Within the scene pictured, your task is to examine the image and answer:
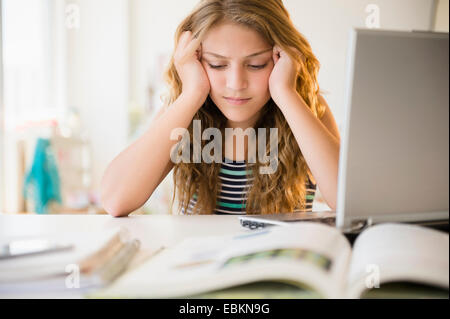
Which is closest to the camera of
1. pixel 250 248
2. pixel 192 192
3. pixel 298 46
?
pixel 250 248

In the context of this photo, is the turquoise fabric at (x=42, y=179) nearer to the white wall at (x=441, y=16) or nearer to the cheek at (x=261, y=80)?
the cheek at (x=261, y=80)

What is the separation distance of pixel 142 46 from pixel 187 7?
604 millimetres

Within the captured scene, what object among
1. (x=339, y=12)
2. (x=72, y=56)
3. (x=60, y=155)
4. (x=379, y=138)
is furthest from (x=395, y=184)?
(x=72, y=56)

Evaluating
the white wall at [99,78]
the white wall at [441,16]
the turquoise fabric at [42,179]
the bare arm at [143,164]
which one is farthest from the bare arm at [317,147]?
the white wall at [99,78]

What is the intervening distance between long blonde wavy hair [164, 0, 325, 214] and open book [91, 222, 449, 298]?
62 centimetres

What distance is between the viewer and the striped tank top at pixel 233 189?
46.1 inches

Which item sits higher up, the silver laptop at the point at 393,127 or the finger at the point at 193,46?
the finger at the point at 193,46

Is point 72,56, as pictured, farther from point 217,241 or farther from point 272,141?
point 217,241

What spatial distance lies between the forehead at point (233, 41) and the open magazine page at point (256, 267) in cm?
59

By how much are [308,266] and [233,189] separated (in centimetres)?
76

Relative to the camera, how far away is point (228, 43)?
1034 millimetres

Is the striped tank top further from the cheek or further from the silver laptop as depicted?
the silver laptop

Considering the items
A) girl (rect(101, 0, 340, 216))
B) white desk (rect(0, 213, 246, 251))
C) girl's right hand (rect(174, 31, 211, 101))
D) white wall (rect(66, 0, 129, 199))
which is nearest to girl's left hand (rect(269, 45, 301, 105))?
girl (rect(101, 0, 340, 216))

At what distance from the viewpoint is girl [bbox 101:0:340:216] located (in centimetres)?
96
